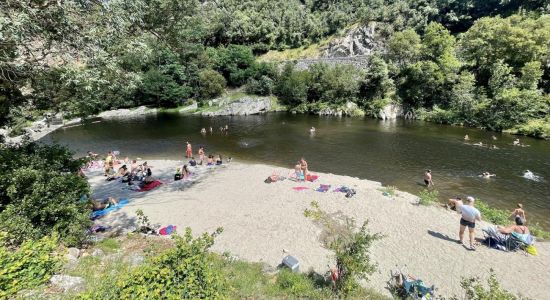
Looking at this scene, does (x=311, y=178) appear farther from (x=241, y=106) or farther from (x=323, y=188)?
(x=241, y=106)

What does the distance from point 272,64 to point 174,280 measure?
6729 cm

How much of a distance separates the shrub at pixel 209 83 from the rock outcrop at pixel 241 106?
92.2 inches

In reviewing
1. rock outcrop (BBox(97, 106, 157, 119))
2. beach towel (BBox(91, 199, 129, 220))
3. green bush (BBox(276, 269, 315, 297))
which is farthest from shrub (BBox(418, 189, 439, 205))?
rock outcrop (BBox(97, 106, 157, 119))

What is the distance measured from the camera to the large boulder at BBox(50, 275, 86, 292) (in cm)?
636

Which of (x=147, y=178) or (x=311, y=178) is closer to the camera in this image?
(x=147, y=178)

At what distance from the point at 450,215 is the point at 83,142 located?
41.1 meters

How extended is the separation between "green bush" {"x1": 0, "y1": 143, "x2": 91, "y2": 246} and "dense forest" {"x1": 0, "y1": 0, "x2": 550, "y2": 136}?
302 cm

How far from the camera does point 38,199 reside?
8891 mm

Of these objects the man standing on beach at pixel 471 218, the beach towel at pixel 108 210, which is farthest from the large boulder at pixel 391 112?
the beach towel at pixel 108 210

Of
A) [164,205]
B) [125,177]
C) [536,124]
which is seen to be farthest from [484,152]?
[125,177]

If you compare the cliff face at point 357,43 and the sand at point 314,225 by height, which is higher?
the cliff face at point 357,43

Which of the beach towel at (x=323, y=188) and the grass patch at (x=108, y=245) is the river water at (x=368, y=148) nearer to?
the beach towel at (x=323, y=188)

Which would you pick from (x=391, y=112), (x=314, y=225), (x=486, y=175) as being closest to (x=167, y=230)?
(x=314, y=225)

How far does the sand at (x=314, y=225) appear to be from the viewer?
35.0 feet
